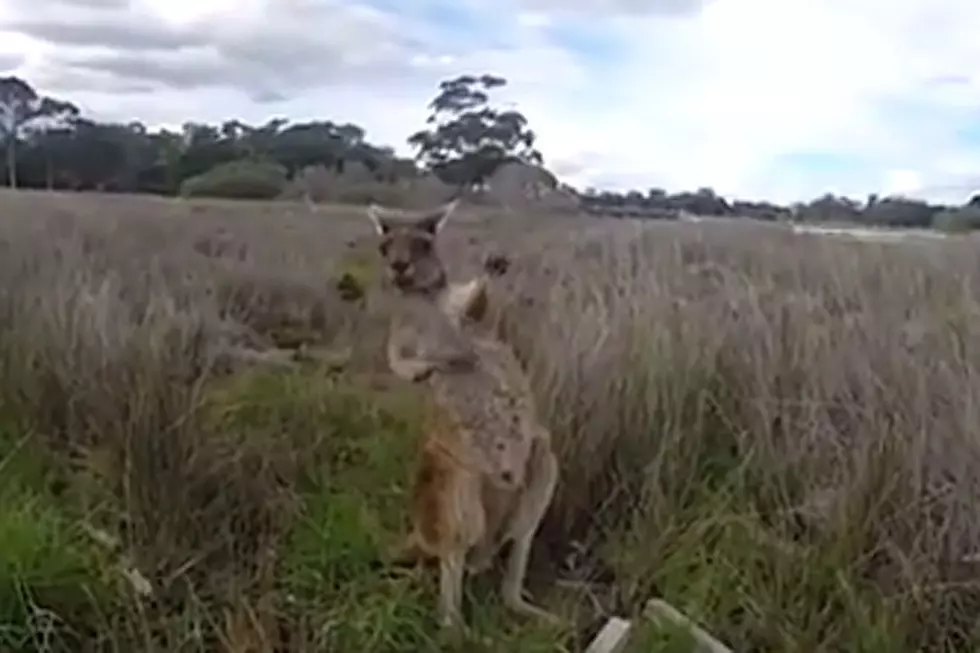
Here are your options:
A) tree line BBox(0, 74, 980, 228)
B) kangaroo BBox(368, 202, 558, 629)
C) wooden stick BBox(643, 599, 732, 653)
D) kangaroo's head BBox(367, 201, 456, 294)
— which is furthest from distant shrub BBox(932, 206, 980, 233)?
wooden stick BBox(643, 599, 732, 653)

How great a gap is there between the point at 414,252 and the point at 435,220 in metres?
0.21

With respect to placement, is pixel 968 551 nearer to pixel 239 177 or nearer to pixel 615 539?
pixel 615 539

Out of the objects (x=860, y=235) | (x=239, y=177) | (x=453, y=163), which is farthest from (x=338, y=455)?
(x=239, y=177)

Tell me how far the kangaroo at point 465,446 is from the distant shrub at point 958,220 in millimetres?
A: 8219

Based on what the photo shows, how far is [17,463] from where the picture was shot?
4.61m

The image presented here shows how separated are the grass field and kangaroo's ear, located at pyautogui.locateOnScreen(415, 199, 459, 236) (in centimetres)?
52

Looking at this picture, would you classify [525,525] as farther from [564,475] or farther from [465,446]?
[564,475]

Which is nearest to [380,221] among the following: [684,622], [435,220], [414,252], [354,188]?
[435,220]

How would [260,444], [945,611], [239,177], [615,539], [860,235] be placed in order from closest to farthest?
[945,611], [615,539], [260,444], [860,235], [239,177]

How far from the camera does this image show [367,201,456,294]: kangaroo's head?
174 inches

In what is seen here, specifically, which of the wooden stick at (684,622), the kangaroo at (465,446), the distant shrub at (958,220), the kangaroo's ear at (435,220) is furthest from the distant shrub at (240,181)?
the wooden stick at (684,622)

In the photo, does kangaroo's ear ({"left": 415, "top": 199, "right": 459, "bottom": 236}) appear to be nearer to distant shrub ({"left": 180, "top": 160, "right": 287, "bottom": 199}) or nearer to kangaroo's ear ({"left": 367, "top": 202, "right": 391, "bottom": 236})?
kangaroo's ear ({"left": 367, "top": 202, "right": 391, "bottom": 236})

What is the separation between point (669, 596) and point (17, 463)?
77.9 inches

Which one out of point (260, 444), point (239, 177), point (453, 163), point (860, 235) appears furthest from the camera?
point (239, 177)
